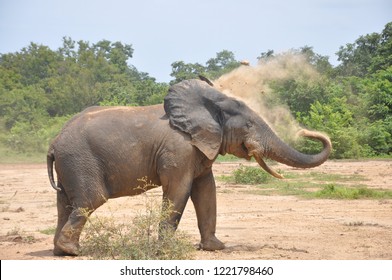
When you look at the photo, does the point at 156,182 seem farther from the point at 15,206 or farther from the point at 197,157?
the point at 15,206

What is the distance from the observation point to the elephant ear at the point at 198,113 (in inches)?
380

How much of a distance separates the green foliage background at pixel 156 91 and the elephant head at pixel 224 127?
1.39 meters

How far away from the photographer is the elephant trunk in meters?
9.61

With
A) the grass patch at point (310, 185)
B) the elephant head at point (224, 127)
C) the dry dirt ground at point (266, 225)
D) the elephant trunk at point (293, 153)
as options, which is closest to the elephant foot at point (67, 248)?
the dry dirt ground at point (266, 225)

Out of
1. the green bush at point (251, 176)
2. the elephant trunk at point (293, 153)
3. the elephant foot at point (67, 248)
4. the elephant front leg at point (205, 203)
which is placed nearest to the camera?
the elephant foot at point (67, 248)

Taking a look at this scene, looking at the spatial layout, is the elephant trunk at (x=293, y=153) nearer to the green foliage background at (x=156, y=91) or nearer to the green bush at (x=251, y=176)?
the green foliage background at (x=156, y=91)

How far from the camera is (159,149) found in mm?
9562

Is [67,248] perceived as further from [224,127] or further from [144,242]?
[224,127]

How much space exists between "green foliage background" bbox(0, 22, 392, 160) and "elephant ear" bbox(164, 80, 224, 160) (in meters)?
1.45

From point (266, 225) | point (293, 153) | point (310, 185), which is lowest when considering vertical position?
point (266, 225)

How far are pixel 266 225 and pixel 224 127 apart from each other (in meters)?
2.80

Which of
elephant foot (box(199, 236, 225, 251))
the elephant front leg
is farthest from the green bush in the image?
elephant foot (box(199, 236, 225, 251))

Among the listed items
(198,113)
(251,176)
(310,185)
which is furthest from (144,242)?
(251,176)
